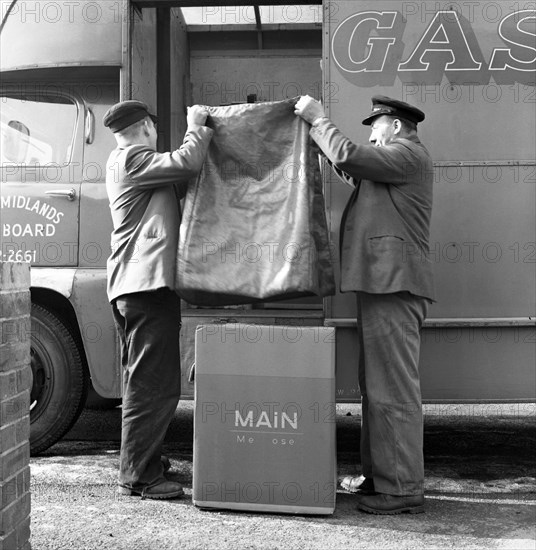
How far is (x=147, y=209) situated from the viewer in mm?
4027

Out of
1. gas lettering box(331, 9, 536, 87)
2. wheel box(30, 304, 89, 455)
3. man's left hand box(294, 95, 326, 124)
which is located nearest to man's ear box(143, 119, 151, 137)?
man's left hand box(294, 95, 326, 124)

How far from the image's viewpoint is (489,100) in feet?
14.7

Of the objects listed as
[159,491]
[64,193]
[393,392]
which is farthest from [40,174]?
[393,392]

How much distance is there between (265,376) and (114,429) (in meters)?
2.45

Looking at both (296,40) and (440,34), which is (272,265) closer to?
(440,34)

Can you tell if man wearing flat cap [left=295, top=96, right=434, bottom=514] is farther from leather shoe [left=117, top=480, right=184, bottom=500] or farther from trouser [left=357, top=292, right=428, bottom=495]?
leather shoe [left=117, top=480, right=184, bottom=500]

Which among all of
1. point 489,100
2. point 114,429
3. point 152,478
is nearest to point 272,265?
point 152,478

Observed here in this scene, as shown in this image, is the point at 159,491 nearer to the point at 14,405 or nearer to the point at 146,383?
the point at 146,383

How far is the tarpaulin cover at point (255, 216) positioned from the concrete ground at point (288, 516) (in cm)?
108

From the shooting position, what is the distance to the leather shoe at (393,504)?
3.81 m

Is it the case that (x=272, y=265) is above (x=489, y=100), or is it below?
below

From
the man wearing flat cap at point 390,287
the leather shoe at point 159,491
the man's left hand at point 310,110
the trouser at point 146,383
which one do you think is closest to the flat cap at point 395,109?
the man wearing flat cap at point 390,287

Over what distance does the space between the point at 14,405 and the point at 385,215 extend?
7.10ft

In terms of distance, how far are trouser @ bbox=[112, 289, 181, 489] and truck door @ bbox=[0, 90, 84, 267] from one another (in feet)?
3.37
